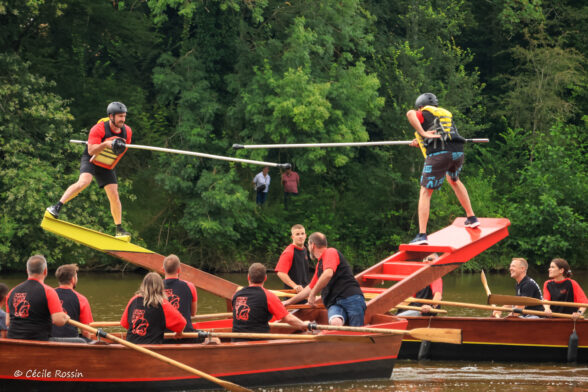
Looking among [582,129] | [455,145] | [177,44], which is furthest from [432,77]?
[455,145]

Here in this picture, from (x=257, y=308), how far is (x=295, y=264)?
2.29m

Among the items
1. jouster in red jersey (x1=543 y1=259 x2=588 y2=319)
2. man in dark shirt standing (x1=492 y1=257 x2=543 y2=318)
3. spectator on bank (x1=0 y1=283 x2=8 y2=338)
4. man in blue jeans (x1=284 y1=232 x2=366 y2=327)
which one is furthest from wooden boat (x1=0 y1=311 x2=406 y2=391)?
jouster in red jersey (x1=543 y1=259 x2=588 y2=319)

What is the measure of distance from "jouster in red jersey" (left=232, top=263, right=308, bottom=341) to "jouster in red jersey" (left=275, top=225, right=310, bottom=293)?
5.98 feet

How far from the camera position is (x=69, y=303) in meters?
9.52

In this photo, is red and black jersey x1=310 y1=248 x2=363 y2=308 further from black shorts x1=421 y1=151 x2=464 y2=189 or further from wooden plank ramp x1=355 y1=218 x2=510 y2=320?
black shorts x1=421 y1=151 x2=464 y2=189

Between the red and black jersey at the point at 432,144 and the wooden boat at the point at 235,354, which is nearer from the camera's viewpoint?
the wooden boat at the point at 235,354

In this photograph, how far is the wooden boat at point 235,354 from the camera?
361 inches

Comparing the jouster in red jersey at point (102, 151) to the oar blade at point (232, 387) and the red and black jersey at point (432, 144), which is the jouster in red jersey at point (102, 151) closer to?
the oar blade at point (232, 387)

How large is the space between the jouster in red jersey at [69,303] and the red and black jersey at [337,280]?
2.70 m

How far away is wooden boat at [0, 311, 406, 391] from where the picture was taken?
9.10 metres

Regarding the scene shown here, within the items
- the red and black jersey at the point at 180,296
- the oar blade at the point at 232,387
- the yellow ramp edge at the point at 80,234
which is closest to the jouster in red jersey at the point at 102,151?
the yellow ramp edge at the point at 80,234

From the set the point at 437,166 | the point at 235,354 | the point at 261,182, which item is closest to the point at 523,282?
the point at 437,166

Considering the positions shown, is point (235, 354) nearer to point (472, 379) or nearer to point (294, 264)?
point (294, 264)

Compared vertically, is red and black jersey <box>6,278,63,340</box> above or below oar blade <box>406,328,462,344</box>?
above
